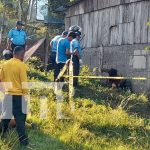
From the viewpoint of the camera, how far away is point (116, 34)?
14.9 m

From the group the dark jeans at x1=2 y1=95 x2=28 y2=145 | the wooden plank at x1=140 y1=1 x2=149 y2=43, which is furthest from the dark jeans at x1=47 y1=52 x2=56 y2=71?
the dark jeans at x1=2 y1=95 x2=28 y2=145

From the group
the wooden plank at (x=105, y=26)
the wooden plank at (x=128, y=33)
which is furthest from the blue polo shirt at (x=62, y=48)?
the wooden plank at (x=105, y=26)

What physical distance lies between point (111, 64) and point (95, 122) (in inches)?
263

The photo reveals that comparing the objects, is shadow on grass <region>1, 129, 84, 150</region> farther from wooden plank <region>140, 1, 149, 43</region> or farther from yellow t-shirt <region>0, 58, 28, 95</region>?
wooden plank <region>140, 1, 149, 43</region>

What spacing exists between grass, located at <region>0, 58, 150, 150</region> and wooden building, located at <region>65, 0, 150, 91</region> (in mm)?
3148

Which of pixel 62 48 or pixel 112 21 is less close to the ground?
pixel 112 21

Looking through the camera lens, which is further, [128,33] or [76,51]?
[128,33]

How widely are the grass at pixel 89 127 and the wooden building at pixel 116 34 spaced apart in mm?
3148

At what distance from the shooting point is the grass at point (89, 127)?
24.1 feet

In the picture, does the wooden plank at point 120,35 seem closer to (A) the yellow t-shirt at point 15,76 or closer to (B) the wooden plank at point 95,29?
(B) the wooden plank at point 95,29

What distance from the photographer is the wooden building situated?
13.6 meters

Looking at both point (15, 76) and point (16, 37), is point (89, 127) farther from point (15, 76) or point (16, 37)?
point (16, 37)

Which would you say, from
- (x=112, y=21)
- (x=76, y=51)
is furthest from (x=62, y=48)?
(x=112, y=21)

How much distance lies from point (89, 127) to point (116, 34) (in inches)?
278
